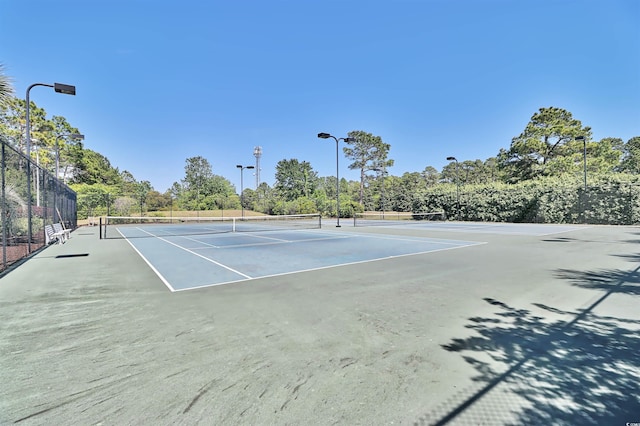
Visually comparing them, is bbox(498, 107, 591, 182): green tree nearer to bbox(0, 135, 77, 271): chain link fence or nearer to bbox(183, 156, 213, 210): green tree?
bbox(0, 135, 77, 271): chain link fence

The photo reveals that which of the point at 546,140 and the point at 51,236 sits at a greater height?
the point at 546,140

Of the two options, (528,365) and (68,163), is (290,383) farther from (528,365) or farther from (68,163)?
(68,163)

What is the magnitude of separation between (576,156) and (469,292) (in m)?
35.5

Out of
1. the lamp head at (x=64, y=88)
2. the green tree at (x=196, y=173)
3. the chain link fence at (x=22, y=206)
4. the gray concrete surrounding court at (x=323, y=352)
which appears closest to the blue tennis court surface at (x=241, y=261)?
the gray concrete surrounding court at (x=323, y=352)

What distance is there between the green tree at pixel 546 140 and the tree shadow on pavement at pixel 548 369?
3392 centimetres

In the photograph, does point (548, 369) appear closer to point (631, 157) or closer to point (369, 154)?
point (369, 154)

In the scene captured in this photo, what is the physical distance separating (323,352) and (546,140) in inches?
1496

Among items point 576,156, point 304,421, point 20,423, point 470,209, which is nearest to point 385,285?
point 304,421

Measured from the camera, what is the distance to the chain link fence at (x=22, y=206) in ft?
24.7

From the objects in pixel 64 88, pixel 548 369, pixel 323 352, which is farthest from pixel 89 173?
pixel 548 369

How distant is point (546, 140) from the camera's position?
31562mm

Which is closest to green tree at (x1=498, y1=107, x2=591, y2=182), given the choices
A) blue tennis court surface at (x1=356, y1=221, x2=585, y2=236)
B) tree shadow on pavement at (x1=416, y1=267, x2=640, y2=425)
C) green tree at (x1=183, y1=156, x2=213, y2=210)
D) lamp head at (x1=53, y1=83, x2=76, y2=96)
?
blue tennis court surface at (x1=356, y1=221, x2=585, y2=236)

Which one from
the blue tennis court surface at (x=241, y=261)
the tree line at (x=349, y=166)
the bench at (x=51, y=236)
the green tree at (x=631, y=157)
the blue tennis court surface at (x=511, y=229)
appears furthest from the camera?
the green tree at (x=631, y=157)

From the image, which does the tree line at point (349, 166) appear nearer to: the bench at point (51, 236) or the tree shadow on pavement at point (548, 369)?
the bench at point (51, 236)
